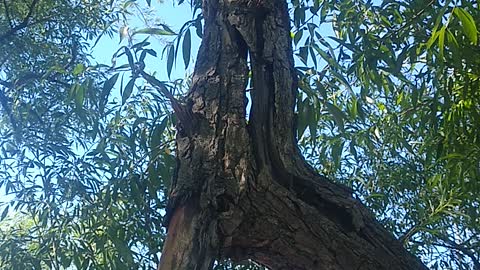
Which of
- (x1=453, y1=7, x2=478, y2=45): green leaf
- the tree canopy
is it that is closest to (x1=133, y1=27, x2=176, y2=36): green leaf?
the tree canopy

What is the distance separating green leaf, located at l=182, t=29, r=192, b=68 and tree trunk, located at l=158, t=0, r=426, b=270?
1.0 inches

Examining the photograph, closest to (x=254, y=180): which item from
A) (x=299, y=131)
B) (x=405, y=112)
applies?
(x=299, y=131)

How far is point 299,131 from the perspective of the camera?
→ 127cm

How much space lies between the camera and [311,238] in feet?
3.86

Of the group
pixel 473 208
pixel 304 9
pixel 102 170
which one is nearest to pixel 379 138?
pixel 473 208

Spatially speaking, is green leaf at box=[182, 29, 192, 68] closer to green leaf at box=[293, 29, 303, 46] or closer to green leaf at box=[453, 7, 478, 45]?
green leaf at box=[293, 29, 303, 46]

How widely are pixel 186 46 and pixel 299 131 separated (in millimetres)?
250

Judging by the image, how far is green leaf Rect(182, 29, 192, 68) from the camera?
1277 mm

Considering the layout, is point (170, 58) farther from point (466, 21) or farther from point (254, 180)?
point (466, 21)

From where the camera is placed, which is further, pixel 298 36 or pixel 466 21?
pixel 298 36

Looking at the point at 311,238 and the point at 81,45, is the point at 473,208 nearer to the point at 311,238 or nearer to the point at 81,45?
the point at 311,238

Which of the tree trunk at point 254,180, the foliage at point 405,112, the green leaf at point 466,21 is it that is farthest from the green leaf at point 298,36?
the green leaf at point 466,21

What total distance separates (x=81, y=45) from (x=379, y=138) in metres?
1.07

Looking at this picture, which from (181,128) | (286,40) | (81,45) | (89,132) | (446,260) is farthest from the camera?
(81,45)
